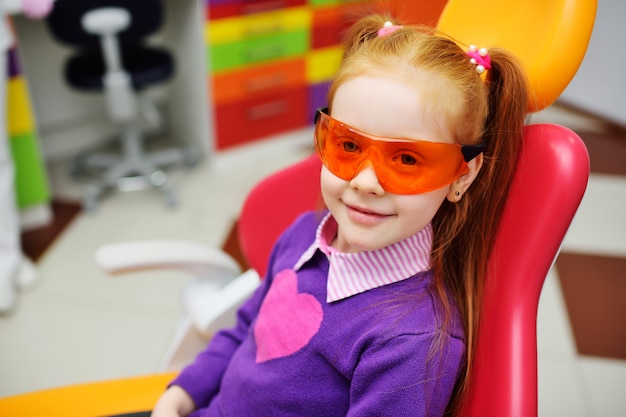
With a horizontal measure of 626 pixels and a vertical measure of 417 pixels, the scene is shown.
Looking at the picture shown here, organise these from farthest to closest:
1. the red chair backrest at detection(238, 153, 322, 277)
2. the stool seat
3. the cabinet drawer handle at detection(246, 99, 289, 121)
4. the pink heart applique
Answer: the cabinet drawer handle at detection(246, 99, 289, 121) < the stool seat < the red chair backrest at detection(238, 153, 322, 277) < the pink heart applique

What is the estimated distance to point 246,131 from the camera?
8.54ft

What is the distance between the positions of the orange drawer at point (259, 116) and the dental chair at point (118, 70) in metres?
0.22

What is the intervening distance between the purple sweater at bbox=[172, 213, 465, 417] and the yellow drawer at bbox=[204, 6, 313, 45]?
1.57 metres

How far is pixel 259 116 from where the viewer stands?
8.53ft

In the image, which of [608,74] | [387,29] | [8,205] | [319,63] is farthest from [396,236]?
[608,74]

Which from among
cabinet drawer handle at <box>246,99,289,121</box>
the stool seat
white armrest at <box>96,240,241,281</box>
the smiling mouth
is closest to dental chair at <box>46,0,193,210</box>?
the stool seat

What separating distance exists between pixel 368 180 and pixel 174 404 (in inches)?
19.3

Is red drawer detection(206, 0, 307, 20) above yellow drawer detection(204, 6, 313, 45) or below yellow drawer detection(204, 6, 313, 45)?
above

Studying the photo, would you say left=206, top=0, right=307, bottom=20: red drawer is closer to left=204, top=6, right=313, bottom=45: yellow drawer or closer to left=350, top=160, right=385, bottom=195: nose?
left=204, top=6, right=313, bottom=45: yellow drawer

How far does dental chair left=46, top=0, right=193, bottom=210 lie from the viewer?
6.63 feet

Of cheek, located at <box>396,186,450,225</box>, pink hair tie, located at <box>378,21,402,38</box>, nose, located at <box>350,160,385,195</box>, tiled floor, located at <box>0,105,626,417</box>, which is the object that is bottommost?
tiled floor, located at <box>0,105,626,417</box>

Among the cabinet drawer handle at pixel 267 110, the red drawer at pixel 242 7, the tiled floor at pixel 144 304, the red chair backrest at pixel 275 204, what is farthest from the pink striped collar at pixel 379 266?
the cabinet drawer handle at pixel 267 110

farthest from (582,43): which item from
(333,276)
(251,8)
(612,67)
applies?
(612,67)

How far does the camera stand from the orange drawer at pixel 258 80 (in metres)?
2.43
